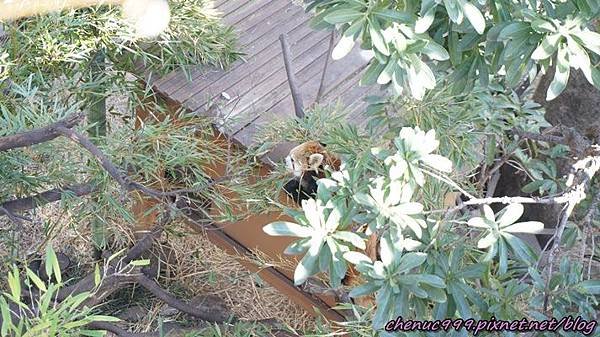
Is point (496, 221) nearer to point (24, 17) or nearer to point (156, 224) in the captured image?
point (156, 224)

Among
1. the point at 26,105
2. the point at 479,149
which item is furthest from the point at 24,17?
the point at 479,149

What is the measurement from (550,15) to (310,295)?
1.20 m

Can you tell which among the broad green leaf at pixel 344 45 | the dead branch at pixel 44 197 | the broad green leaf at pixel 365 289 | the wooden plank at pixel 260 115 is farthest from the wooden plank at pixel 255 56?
the broad green leaf at pixel 365 289

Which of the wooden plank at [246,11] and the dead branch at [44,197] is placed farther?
the wooden plank at [246,11]

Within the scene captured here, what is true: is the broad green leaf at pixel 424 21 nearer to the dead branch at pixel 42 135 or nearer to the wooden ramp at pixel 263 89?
the dead branch at pixel 42 135

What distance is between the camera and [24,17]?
1897mm

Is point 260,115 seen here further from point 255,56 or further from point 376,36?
point 376,36

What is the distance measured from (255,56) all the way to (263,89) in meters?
0.16

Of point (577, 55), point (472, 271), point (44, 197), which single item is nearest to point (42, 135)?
point (44, 197)

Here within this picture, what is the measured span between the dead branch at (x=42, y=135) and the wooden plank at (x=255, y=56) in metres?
0.69

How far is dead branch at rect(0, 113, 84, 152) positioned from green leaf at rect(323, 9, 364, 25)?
0.55 meters

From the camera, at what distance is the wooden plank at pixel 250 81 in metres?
1.97

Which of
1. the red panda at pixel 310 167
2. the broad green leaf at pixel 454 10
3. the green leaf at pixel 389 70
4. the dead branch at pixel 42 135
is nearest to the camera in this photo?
the broad green leaf at pixel 454 10

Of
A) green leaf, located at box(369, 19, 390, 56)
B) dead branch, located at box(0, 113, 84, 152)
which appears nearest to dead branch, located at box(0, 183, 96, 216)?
dead branch, located at box(0, 113, 84, 152)
